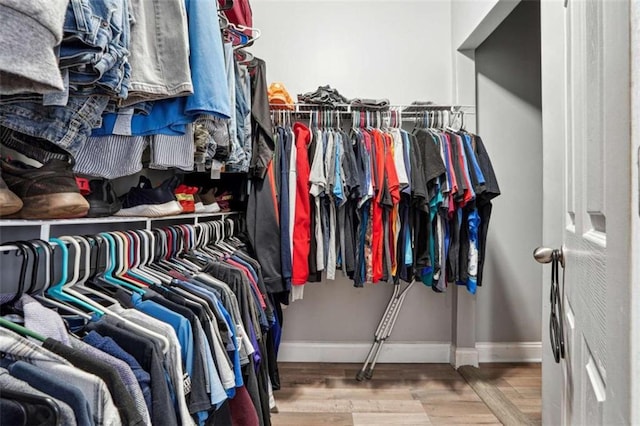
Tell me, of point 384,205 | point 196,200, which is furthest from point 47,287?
point 384,205

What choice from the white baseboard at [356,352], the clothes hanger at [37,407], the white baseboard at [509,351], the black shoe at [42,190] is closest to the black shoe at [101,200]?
the black shoe at [42,190]

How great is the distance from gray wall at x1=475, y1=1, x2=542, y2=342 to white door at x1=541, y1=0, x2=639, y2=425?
63.8 inches

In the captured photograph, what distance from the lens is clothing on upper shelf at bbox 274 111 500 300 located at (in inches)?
79.9

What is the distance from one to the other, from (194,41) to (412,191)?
1.39 metres

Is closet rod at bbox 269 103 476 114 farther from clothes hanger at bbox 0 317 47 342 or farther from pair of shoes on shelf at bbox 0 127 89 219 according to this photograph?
clothes hanger at bbox 0 317 47 342

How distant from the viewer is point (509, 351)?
8.46ft

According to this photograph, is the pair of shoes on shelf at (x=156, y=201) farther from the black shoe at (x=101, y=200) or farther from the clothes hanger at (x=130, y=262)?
the clothes hanger at (x=130, y=262)

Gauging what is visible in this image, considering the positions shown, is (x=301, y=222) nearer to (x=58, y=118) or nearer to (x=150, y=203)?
(x=150, y=203)

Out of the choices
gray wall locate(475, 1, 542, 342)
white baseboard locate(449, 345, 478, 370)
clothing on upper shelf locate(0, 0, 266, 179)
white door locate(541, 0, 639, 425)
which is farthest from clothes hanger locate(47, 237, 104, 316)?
gray wall locate(475, 1, 542, 342)

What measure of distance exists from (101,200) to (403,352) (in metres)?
2.14

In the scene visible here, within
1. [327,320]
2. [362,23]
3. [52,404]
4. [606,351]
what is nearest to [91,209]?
[52,404]

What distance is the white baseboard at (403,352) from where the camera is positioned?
2564 mm

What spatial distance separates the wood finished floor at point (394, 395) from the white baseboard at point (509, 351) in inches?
2.3

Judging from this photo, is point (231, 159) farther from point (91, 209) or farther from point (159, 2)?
point (159, 2)
